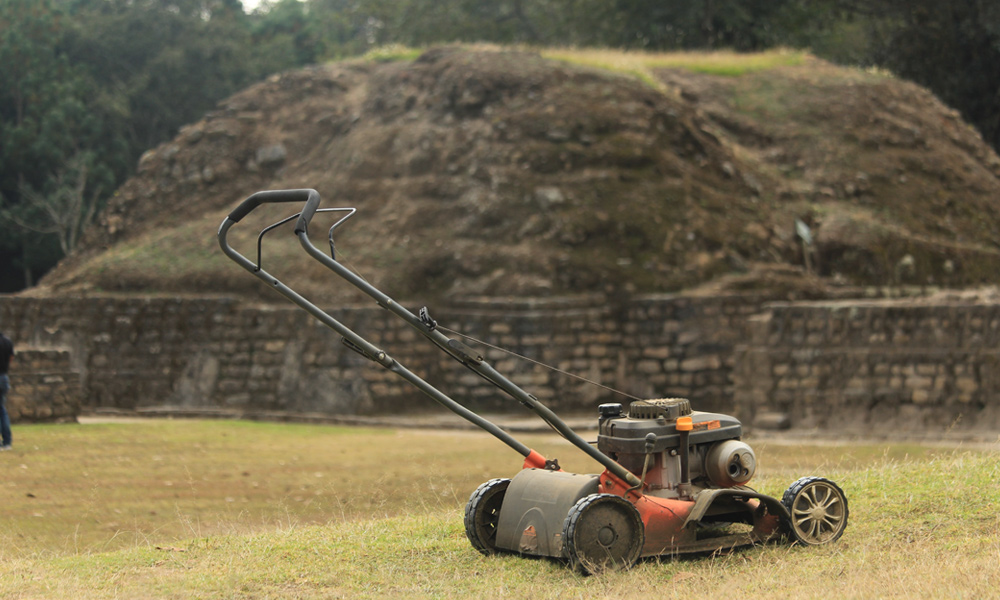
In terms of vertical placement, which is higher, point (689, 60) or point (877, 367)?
point (689, 60)

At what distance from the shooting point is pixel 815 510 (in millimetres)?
5344

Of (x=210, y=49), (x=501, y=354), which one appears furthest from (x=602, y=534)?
(x=210, y=49)

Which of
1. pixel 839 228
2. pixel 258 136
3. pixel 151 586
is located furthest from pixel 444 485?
pixel 258 136

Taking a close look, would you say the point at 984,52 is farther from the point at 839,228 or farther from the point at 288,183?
the point at 288,183

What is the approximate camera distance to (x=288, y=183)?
21.5 m

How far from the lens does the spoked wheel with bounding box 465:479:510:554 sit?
5.36 metres

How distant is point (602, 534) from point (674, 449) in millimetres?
702

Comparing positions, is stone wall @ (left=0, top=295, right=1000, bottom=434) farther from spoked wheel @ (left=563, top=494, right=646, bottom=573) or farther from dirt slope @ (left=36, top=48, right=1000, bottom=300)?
spoked wheel @ (left=563, top=494, right=646, bottom=573)

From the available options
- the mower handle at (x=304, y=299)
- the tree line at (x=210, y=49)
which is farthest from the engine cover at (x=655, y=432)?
the tree line at (x=210, y=49)

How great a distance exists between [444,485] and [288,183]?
1373 cm

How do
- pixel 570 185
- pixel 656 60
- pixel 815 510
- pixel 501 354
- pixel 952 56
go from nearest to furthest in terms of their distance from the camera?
pixel 815 510 < pixel 501 354 < pixel 570 185 < pixel 656 60 < pixel 952 56

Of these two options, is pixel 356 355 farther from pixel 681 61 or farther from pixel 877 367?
pixel 681 61

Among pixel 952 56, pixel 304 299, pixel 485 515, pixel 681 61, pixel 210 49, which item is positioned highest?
pixel 210 49

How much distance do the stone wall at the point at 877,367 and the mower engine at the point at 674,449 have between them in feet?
27.5
